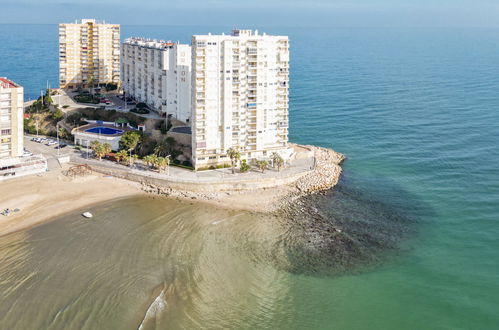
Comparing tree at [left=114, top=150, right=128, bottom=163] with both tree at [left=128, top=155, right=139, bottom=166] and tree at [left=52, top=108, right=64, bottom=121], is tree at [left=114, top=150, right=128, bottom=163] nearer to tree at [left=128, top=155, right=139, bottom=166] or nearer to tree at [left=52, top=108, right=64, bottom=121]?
tree at [left=128, top=155, right=139, bottom=166]

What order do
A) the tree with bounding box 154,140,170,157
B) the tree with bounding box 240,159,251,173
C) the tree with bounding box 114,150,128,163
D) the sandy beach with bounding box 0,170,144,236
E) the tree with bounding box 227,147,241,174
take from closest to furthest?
the sandy beach with bounding box 0,170,144,236
the tree with bounding box 240,159,251,173
the tree with bounding box 227,147,241,174
the tree with bounding box 114,150,128,163
the tree with bounding box 154,140,170,157

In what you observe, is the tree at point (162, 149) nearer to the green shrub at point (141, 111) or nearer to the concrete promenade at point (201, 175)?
the concrete promenade at point (201, 175)

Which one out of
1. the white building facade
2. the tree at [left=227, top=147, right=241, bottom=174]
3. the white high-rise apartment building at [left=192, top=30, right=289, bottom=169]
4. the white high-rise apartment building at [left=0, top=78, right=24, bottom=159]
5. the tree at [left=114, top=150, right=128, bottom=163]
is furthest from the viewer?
the tree at [left=114, top=150, right=128, bottom=163]

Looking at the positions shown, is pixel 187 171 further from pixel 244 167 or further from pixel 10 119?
pixel 10 119

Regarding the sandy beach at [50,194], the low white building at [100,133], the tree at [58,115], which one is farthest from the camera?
the tree at [58,115]

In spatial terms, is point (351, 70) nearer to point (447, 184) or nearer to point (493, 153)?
point (493, 153)

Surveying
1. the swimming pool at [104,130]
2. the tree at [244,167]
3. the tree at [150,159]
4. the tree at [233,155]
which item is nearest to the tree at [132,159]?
the tree at [150,159]

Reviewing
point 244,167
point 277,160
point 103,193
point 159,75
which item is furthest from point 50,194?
point 159,75

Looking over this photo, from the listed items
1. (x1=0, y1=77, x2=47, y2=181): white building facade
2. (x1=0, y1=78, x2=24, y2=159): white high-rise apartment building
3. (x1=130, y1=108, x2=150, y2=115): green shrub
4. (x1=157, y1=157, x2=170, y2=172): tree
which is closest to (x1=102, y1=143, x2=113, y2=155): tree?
(x1=0, y1=77, x2=47, y2=181): white building facade
